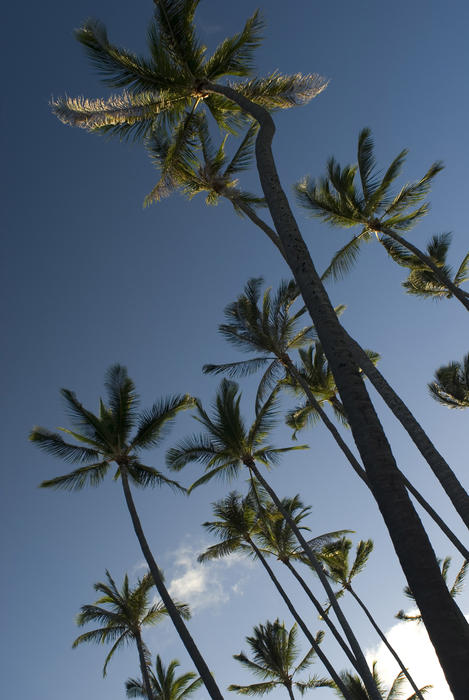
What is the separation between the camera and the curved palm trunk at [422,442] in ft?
29.1

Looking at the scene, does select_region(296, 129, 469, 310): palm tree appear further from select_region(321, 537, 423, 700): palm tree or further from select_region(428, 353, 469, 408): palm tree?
select_region(321, 537, 423, 700): palm tree

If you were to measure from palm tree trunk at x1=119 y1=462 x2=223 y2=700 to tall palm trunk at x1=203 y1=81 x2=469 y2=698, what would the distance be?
891 centimetres

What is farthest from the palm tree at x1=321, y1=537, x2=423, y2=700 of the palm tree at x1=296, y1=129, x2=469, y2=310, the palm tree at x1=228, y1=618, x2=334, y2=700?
the palm tree at x1=296, y1=129, x2=469, y2=310

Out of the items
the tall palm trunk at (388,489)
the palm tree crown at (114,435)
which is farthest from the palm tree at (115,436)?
the tall palm trunk at (388,489)

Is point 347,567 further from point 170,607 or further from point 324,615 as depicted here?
point 170,607

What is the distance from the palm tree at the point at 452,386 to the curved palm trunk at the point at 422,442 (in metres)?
11.7

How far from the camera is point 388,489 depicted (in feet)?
13.8

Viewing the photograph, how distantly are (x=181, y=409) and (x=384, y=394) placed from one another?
7578 mm

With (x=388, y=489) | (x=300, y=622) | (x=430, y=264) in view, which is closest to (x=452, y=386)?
(x=430, y=264)

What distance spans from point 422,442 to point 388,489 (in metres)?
5.95

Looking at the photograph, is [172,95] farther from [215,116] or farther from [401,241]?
[401,241]

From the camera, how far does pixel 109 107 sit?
33.6 feet

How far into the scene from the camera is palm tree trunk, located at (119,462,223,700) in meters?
11.0

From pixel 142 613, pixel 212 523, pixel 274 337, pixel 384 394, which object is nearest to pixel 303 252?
pixel 384 394
